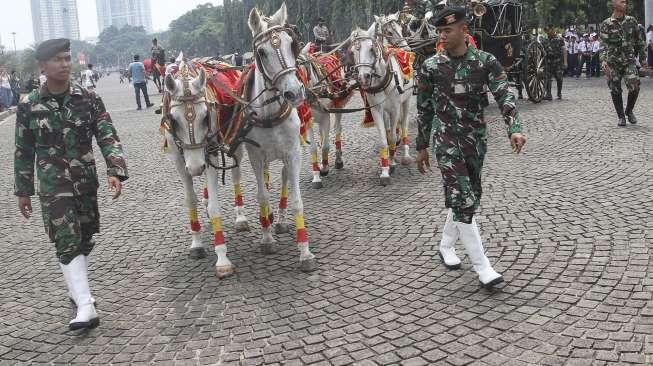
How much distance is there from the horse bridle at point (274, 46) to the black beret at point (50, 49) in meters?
1.44

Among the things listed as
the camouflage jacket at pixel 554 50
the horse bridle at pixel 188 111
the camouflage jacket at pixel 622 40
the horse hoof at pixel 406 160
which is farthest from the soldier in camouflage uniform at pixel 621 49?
the horse bridle at pixel 188 111

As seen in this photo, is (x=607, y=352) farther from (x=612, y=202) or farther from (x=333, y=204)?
(x=333, y=204)

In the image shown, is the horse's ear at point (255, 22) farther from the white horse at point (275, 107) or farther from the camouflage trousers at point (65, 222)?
Result: the camouflage trousers at point (65, 222)

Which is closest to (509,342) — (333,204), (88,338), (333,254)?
(333,254)

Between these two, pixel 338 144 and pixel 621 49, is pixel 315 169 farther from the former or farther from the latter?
pixel 621 49

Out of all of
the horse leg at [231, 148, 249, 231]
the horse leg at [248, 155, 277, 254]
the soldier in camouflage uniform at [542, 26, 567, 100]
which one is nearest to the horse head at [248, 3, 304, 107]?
the horse leg at [248, 155, 277, 254]

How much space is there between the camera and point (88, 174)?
14.6 feet

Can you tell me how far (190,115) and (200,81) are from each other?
290 mm

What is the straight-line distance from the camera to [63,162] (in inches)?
172

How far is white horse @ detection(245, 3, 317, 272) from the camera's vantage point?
4.80 meters

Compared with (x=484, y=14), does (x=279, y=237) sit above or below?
below

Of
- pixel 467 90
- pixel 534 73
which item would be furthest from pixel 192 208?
pixel 534 73

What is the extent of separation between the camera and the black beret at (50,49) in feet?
13.9

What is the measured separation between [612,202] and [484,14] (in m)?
7.12
